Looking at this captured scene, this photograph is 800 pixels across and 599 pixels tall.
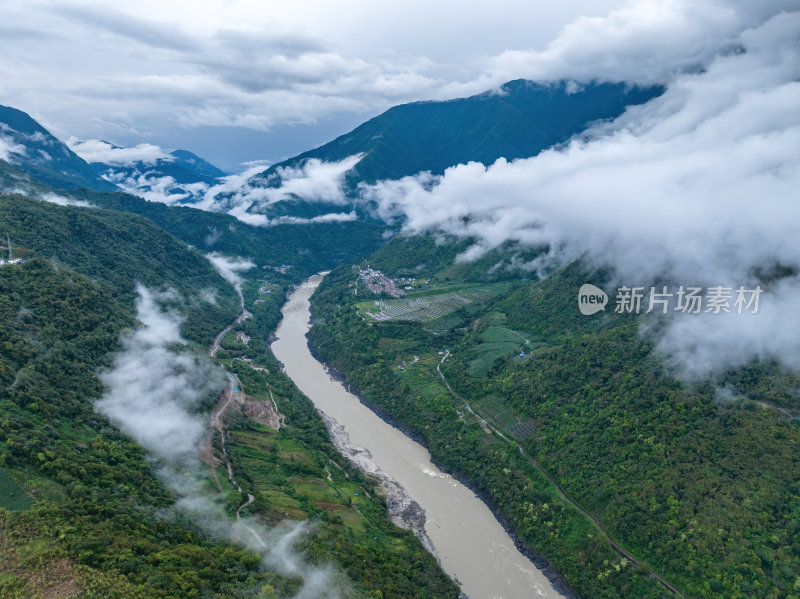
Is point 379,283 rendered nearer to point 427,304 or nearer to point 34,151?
point 427,304

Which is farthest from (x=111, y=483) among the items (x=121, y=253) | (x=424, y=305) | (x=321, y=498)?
(x=424, y=305)

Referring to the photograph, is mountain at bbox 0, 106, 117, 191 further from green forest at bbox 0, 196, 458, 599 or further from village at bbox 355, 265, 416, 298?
green forest at bbox 0, 196, 458, 599

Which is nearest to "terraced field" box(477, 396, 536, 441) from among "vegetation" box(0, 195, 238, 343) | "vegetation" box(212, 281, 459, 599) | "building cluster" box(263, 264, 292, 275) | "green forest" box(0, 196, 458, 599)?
"vegetation" box(212, 281, 459, 599)

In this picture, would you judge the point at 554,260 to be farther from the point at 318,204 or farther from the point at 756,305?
the point at 318,204

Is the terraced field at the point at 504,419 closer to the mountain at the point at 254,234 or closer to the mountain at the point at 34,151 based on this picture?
the mountain at the point at 254,234

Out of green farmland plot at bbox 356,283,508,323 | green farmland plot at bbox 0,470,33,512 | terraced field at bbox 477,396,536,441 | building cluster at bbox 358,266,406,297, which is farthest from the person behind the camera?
building cluster at bbox 358,266,406,297

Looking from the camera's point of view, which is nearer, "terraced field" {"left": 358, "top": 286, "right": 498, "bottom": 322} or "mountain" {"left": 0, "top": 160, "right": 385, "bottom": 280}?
"terraced field" {"left": 358, "top": 286, "right": 498, "bottom": 322}
